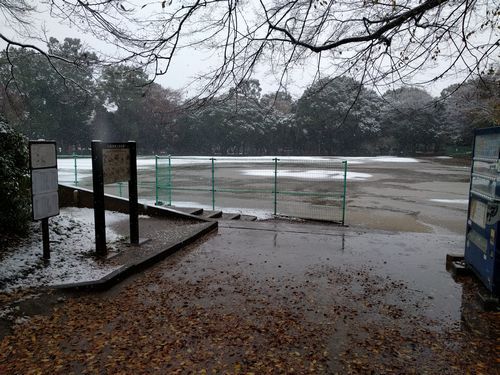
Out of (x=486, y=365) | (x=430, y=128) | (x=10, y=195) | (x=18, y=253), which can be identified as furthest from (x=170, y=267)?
(x=430, y=128)

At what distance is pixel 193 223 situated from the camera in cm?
870

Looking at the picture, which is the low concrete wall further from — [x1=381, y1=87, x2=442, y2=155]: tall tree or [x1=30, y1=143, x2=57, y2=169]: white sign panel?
[x1=381, y1=87, x2=442, y2=155]: tall tree

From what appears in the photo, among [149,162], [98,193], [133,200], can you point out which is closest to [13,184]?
[98,193]

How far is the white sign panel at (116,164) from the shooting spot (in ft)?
20.0

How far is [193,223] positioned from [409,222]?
6.21 meters

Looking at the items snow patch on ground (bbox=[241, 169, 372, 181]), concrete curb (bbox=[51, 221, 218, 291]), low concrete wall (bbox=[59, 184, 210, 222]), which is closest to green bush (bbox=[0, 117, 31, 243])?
concrete curb (bbox=[51, 221, 218, 291])

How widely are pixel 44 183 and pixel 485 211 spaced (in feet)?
20.0

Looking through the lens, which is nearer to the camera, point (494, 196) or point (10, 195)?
point (494, 196)

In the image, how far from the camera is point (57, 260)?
557cm

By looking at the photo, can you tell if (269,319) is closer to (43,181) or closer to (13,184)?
(43,181)

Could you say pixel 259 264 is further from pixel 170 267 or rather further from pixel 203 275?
pixel 170 267

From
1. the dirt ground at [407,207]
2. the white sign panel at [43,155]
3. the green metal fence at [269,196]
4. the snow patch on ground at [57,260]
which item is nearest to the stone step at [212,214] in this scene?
the green metal fence at [269,196]

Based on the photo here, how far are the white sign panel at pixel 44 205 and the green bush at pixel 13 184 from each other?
0.67 metres

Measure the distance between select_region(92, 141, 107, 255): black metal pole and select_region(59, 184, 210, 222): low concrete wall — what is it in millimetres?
3148
